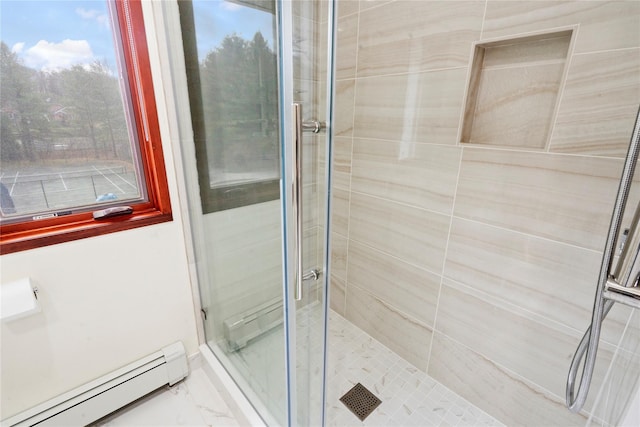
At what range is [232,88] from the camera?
1.08 meters

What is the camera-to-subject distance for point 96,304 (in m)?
1.22

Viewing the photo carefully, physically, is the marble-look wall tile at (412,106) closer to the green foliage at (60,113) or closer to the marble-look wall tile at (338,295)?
the marble-look wall tile at (338,295)

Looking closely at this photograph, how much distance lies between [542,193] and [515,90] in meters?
0.39

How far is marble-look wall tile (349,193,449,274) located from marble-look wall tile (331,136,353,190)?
0.10 metres

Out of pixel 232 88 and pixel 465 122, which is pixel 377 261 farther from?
pixel 232 88

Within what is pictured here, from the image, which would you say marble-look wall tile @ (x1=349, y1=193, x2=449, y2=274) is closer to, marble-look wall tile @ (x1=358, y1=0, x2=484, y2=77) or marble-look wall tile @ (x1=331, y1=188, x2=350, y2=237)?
marble-look wall tile @ (x1=331, y1=188, x2=350, y2=237)

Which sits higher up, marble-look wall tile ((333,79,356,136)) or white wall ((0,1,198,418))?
marble-look wall tile ((333,79,356,136))

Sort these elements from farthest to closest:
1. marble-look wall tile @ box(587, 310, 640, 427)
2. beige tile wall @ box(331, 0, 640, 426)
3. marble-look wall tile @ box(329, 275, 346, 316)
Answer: marble-look wall tile @ box(329, 275, 346, 316) → beige tile wall @ box(331, 0, 640, 426) → marble-look wall tile @ box(587, 310, 640, 427)

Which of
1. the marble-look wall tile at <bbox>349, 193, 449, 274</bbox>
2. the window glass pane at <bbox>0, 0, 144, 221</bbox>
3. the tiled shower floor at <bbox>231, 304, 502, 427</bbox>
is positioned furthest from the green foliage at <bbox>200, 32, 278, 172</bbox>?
the marble-look wall tile at <bbox>349, 193, 449, 274</bbox>

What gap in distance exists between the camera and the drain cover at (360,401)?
1.35 metres

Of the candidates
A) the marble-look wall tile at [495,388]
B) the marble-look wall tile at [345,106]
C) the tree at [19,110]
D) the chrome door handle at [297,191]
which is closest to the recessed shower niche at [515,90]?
the marble-look wall tile at [345,106]

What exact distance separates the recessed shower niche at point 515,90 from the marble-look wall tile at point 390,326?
98cm

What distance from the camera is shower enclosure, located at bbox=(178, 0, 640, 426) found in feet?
2.56

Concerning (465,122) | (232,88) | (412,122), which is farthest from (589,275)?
(232,88)
